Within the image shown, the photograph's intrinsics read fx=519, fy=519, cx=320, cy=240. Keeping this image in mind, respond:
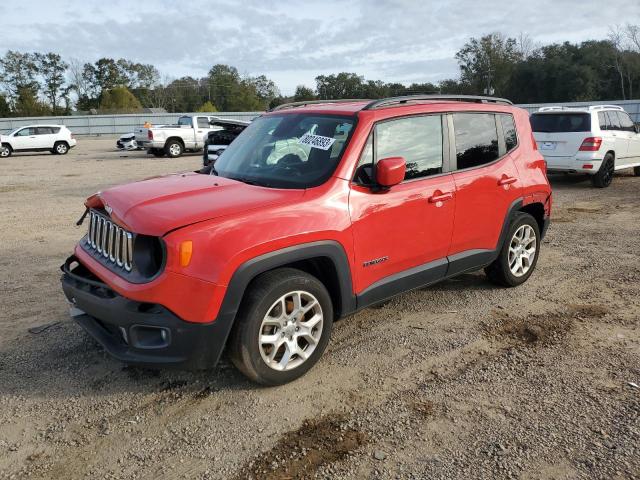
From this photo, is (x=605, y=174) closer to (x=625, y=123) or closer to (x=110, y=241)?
(x=625, y=123)

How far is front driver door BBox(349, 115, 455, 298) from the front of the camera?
143 inches

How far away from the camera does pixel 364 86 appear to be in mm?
67375

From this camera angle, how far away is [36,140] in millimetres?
25234

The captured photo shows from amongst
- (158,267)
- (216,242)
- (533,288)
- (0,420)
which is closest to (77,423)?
(0,420)

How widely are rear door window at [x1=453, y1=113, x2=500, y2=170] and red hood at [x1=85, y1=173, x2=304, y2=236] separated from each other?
5.51ft

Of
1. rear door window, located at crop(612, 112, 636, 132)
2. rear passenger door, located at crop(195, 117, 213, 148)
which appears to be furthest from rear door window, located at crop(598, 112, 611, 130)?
rear passenger door, located at crop(195, 117, 213, 148)

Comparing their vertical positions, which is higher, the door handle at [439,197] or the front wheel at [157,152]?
the front wheel at [157,152]

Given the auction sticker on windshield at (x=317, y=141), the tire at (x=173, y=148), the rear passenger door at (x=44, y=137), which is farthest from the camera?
the rear passenger door at (x=44, y=137)

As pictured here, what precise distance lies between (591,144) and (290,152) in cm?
893

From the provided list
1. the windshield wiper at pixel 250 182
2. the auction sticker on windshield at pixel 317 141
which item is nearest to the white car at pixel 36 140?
the windshield wiper at pixel 250 182

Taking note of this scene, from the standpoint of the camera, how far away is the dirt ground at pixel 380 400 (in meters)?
2.72

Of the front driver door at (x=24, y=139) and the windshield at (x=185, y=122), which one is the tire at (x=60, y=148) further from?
the windshield at (x=185, y=122)

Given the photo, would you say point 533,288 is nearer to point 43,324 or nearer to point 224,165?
point 224,165

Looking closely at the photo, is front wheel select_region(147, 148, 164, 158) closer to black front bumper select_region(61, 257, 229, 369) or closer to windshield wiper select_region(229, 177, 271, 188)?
windshield wiper select_region(229, 177, 271, 188)
